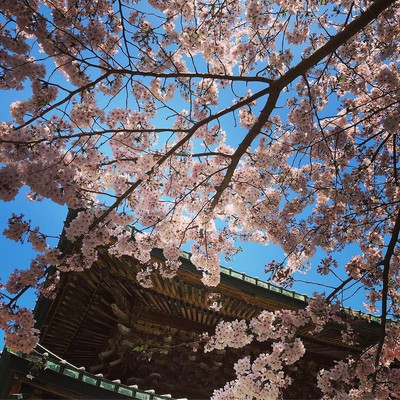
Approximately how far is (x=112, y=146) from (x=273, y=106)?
2.17 metres

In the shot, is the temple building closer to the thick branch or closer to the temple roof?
the temple roof

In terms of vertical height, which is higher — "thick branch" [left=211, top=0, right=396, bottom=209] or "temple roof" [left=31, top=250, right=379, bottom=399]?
"thick branch" [left=211, top=0, right=396, bottom=209]

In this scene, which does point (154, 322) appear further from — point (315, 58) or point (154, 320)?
point (315, 58)

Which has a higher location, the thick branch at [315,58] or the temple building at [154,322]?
the thick branch at [315,58]

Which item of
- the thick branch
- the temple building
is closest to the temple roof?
the temple building

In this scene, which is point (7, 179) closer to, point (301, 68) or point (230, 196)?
point (301, 68)

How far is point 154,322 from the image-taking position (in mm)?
6492

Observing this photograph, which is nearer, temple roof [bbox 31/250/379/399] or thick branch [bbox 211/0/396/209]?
thick branch [bbox 211/0/396/209]

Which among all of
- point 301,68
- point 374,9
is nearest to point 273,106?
point 301,68

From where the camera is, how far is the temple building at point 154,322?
234 inches

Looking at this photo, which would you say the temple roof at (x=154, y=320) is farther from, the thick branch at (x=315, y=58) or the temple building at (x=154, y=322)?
the thick branch at (x=315, y=58)

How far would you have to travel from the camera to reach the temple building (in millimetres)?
5934

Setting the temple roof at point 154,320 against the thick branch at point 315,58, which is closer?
the thick branch at point 315,58

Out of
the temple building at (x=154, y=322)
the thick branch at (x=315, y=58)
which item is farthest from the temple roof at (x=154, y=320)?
the thick branch at (x=315, y=58)
